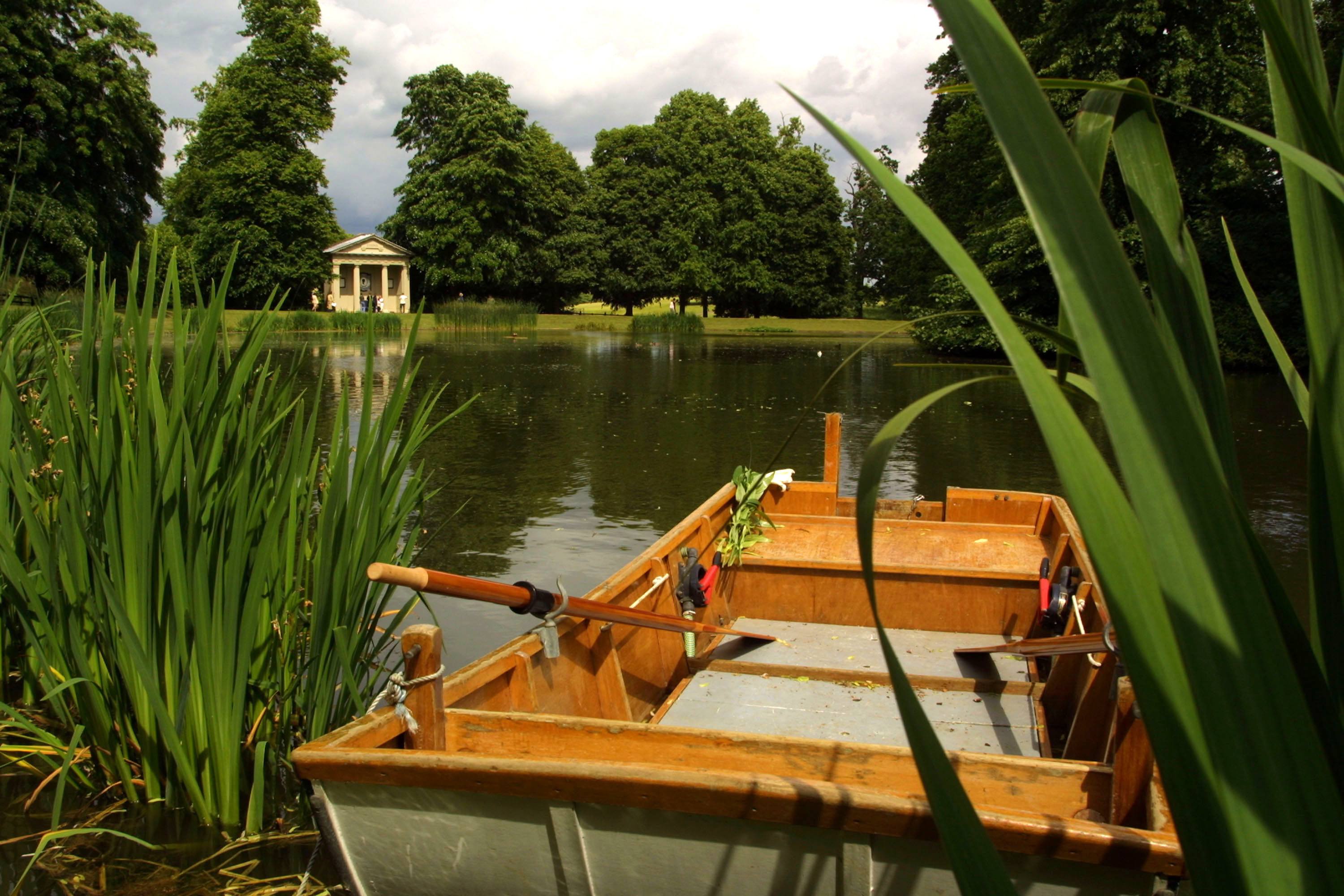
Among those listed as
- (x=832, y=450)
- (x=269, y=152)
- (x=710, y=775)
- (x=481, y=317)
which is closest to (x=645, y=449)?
(x=832, y=450)

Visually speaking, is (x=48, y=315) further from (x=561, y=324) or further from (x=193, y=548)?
(x=561, y=324)

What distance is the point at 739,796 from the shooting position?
240cm

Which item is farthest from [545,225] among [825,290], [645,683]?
[645,683]

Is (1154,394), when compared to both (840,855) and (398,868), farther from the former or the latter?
(398,868)

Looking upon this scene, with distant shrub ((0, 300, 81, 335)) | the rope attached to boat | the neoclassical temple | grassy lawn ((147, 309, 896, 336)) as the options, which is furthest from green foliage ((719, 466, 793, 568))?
the neoclassical temple

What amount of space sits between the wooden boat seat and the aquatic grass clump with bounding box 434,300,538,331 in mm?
32162

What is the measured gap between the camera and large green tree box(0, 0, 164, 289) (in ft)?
93.7

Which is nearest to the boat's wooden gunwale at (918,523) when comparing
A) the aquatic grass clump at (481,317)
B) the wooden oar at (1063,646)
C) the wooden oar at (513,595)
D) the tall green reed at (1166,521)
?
the wooden oar at (1063,646)

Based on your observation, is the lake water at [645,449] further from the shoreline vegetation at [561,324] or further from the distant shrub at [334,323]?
the shoreline vegetation at [561,324]

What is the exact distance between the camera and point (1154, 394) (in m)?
0.57

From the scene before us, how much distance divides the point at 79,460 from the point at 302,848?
1528mm

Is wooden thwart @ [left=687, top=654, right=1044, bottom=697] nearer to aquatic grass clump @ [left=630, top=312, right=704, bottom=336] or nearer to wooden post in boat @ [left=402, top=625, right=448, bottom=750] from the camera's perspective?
wooden post in boat @ [left=402, top=625, right=448, bottom=750]

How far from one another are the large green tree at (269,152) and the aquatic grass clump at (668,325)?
13276 millimetres

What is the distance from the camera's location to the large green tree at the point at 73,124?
28.6m
